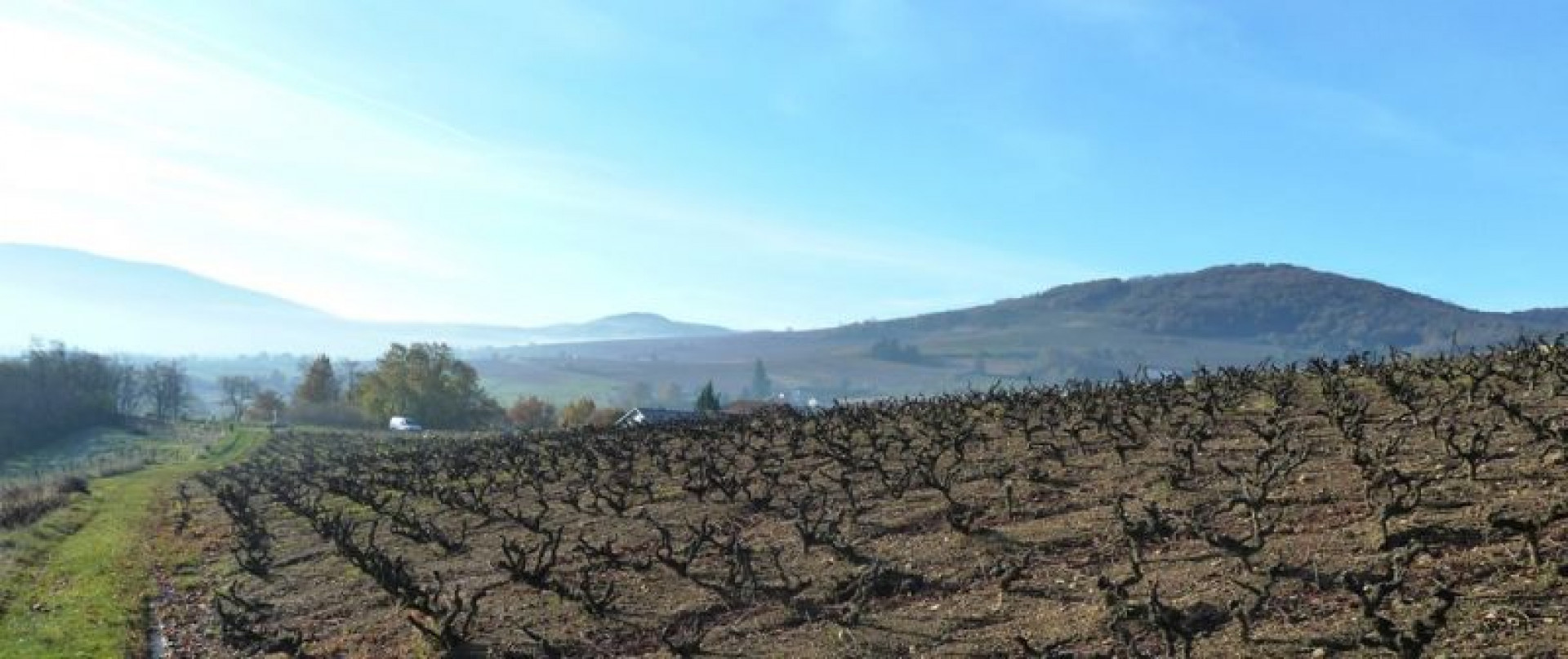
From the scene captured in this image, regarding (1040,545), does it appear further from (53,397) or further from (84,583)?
(53,397)

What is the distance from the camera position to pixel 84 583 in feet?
104

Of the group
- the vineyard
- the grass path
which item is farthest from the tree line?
the vineyard

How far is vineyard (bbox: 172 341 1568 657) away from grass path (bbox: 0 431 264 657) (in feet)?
4.65

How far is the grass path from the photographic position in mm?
24328

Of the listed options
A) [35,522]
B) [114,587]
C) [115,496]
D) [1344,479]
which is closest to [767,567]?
[1344,479]

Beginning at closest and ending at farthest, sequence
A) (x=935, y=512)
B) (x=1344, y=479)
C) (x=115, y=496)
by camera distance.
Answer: (x=1344, y=479)
(x=935, y=512)
(x=115, y=496)

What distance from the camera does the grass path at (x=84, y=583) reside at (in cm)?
2433

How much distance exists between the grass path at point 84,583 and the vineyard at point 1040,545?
142cm

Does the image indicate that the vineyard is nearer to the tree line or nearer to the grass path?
the grass path

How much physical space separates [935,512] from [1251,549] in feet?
28.2

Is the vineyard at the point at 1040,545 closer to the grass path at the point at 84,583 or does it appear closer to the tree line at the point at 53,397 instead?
the grass path at the point at 84,583

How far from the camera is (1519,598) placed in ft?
40.1

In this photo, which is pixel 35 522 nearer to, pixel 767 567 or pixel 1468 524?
pixel 767 567

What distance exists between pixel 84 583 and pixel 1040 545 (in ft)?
93.3
